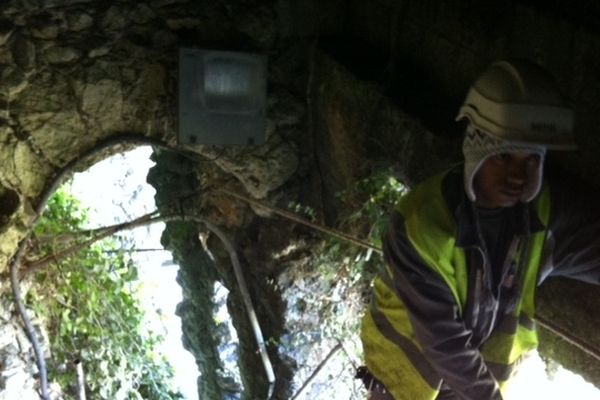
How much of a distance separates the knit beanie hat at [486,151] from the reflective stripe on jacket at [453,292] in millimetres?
78

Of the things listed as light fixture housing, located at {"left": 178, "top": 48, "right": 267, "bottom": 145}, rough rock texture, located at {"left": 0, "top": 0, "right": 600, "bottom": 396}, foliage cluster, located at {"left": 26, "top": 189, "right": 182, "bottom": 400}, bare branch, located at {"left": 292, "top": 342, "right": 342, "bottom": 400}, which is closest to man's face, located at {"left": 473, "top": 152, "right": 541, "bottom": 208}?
rough rock texture, located at {"left": 0, "top": 0, "right": 600, "bottom": 396}

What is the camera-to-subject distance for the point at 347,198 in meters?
2.79

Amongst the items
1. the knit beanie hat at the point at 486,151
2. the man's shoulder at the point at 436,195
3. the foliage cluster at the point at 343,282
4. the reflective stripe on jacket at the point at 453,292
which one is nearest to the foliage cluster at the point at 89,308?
the foliage cluster at the point at 343,282

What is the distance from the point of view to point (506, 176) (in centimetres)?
144

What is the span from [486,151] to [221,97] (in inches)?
63.2

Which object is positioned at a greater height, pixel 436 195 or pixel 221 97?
pixel 221 97

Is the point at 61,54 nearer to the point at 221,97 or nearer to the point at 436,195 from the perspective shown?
the point at 221,97

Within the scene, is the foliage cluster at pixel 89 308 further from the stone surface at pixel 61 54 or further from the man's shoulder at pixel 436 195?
the man's shoulder at pixel 436 195

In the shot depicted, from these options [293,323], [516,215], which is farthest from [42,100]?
[516,215]

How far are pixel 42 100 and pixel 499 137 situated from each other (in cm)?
182

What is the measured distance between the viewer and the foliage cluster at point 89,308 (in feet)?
10.3

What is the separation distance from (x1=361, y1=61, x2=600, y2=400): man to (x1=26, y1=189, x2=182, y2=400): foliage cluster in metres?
1.86

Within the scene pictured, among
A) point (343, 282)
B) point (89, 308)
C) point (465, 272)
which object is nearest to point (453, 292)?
point (465, 272)

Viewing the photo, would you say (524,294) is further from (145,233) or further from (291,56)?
(145,233)
